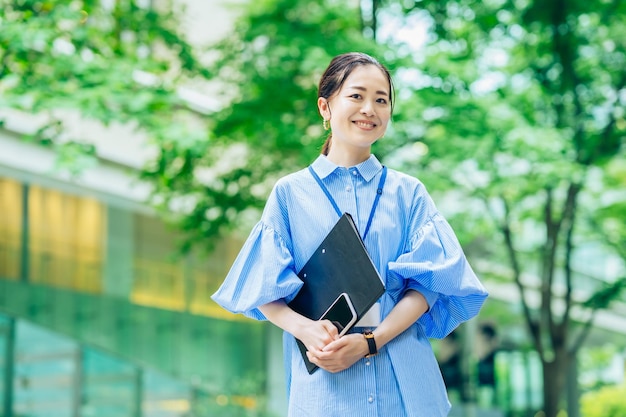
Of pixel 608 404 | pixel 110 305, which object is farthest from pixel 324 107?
pixel 608 404

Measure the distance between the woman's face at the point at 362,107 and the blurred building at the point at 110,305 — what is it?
14.5 ft

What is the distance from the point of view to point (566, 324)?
1058cm

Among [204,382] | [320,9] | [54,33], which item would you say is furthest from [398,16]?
[204,382]

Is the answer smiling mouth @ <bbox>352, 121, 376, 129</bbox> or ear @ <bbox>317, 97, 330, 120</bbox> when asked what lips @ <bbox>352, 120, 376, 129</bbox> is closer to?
smiling mouth @ <bbox>352, 121, 376, 129</bbox>

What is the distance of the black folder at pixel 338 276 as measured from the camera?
1820 millimetres

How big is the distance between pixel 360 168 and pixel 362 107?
0.14 metres

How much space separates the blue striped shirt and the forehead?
179 mm

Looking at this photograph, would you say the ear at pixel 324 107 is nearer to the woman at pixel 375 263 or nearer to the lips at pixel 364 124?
the woman at pixel 375 263

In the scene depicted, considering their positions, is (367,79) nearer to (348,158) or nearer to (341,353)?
(348,158)

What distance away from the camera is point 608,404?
1457 cm

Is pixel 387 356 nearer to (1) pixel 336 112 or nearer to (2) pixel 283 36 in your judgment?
(1) pixel 336 112

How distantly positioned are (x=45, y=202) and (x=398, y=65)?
5.05m

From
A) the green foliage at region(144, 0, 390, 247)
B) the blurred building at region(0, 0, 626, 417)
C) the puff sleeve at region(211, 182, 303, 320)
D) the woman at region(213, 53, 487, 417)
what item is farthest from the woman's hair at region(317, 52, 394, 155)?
the green foliage at region(144, 0, 390, 247)

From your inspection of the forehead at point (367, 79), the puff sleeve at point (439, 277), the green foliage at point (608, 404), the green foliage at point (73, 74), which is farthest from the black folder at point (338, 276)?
the green foliage at point (608, 404)
